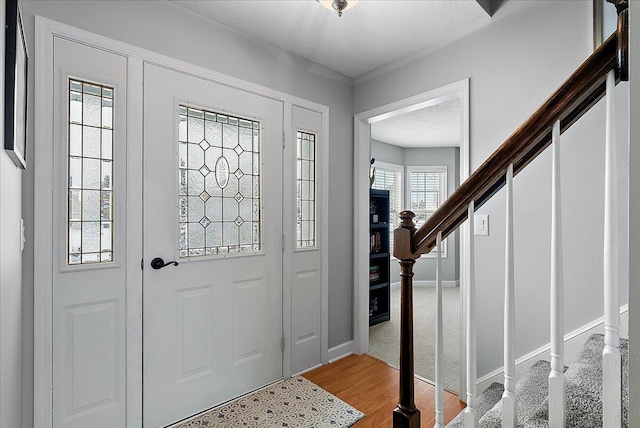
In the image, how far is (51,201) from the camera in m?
1.59

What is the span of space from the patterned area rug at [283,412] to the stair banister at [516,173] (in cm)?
98

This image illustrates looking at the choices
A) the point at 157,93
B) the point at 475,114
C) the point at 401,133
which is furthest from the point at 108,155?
the point at 401,133

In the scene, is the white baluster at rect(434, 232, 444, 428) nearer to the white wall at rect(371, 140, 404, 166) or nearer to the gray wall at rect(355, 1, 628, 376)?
the gray wall at rect(355, 1, 628, 376)

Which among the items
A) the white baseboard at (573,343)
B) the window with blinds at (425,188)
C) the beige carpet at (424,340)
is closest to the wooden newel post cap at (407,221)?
the white baseboard at (573,343)

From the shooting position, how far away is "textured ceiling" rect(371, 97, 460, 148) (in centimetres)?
416

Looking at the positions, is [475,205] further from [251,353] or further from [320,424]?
[251,353]

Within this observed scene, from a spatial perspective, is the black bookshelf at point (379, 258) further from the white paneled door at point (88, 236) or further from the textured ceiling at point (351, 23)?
the white paneled door at point (88, 236)

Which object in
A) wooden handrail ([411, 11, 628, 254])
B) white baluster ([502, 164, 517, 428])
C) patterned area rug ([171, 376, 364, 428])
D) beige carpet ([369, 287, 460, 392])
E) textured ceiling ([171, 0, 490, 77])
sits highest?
textured ceiling ([171, 0, 490, 77])

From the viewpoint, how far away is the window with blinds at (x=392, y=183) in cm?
581

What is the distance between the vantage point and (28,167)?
1523 mm

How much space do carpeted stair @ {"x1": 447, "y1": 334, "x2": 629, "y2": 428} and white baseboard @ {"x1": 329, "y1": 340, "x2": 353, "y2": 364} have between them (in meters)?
1.61

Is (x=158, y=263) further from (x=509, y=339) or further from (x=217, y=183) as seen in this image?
(x=509, y=339)

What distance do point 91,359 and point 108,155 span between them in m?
1.05

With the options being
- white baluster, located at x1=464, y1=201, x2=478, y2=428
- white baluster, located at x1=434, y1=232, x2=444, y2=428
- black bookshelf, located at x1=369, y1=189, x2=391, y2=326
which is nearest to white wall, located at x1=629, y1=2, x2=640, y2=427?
white baluster, located at x1=464, y1=201, x2=478, y2=428
